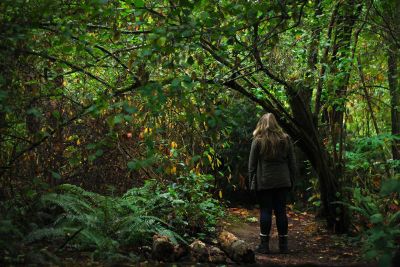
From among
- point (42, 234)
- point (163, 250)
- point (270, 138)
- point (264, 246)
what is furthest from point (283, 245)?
point (42, 234)

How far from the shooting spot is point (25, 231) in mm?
5859

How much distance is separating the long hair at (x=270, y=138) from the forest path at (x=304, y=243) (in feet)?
5.41

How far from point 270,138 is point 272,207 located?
1.16 m

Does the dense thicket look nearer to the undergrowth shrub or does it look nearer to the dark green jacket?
the undergrowth shrub

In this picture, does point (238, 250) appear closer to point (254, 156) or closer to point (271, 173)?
point (271, 173)

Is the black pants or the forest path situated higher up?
the black pants

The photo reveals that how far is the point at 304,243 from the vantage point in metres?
8.73

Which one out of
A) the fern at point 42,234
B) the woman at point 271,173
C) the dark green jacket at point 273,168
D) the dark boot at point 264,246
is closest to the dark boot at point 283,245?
the woman at point 271,173

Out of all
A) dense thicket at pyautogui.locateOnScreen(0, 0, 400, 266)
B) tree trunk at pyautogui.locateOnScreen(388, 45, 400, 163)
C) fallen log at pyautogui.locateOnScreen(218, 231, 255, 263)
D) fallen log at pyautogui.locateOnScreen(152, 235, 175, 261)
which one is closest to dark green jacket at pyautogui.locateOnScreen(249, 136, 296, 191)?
dense thicket at pyautogui.locateOnScreen(0, 0, 400, 266)

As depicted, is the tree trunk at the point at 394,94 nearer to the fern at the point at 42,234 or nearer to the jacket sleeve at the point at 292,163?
the jacket sleeve at the point at 292,163

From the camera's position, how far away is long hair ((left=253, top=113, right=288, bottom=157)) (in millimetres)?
7862

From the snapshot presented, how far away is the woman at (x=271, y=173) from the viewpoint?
783 centimetres

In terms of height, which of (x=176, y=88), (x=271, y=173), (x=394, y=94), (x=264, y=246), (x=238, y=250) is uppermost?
(x=394, y=94)

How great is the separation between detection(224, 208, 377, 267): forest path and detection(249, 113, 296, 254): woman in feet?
1.37
